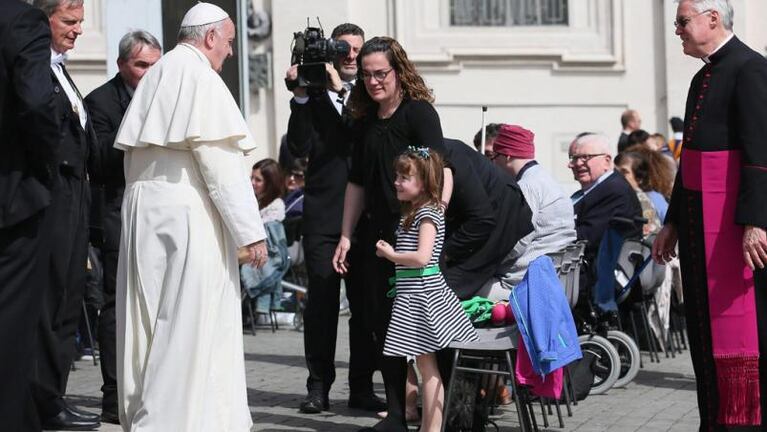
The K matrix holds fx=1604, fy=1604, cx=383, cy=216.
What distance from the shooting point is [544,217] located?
357 inches

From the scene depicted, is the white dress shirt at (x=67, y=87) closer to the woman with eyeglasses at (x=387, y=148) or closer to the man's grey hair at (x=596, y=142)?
the woman with eyeglasses at (x=387, y=148)

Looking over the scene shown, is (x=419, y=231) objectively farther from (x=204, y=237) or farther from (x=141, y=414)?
(x=141, y=414)

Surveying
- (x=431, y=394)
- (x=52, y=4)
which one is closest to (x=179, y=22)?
(x=52, y=4)

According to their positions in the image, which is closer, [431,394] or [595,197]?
[431,394]

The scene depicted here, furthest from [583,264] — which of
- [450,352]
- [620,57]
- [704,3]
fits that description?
[620,57]

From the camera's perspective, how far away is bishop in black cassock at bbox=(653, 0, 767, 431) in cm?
A: 672

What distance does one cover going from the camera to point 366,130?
8156mm

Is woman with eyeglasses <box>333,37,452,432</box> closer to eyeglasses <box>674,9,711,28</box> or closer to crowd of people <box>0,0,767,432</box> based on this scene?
crowd of people <box>0,0,767,432</box>

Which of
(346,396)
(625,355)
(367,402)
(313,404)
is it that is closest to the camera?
(313,404)

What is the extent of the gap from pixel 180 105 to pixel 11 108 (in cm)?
74

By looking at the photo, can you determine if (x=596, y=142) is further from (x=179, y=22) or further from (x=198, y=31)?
(x=198, y=31)

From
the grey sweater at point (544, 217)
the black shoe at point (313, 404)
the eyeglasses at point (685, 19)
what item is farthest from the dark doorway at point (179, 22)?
the eyeglasses at point (685, 19)

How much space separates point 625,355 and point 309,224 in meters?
2.41

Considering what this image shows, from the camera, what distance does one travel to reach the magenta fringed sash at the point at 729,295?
22.4ft
